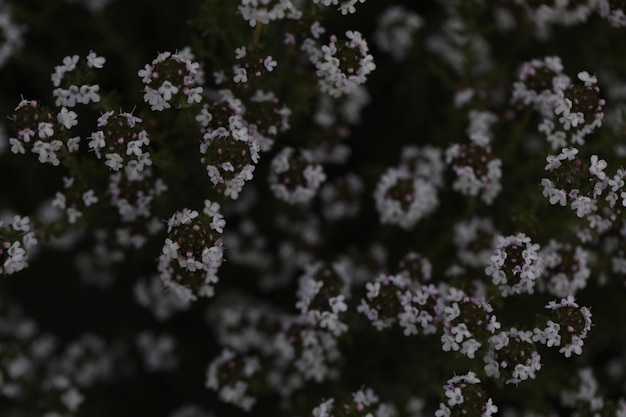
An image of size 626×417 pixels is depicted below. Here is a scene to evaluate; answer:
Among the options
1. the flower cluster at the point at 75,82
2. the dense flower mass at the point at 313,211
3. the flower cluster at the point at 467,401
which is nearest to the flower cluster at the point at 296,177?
the dense flower mass at the point at 313,211

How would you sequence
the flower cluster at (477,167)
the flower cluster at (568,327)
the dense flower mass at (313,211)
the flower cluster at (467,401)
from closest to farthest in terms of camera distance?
the flower cluster at (467,401) < the flower cluster at (568,327) < the dense flower mass at (313,211) < the flower cluster at (477,167)

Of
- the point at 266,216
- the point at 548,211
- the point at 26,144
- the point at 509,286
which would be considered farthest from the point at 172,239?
the point at 548,211

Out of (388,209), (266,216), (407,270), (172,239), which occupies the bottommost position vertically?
(172,239)

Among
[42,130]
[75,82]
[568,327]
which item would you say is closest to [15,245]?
[42,130]

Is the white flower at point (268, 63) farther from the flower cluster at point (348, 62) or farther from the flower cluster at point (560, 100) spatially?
the flower cluster at point (560, 100)

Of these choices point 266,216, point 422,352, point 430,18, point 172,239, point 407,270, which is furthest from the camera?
point 430,18

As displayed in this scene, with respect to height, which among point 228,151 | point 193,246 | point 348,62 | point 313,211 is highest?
point 313,211

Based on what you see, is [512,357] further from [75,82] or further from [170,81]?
[75,82]

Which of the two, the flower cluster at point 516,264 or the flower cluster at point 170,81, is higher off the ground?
the flower cluster at point 170,81

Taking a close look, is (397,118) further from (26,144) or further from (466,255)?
(26,144)
